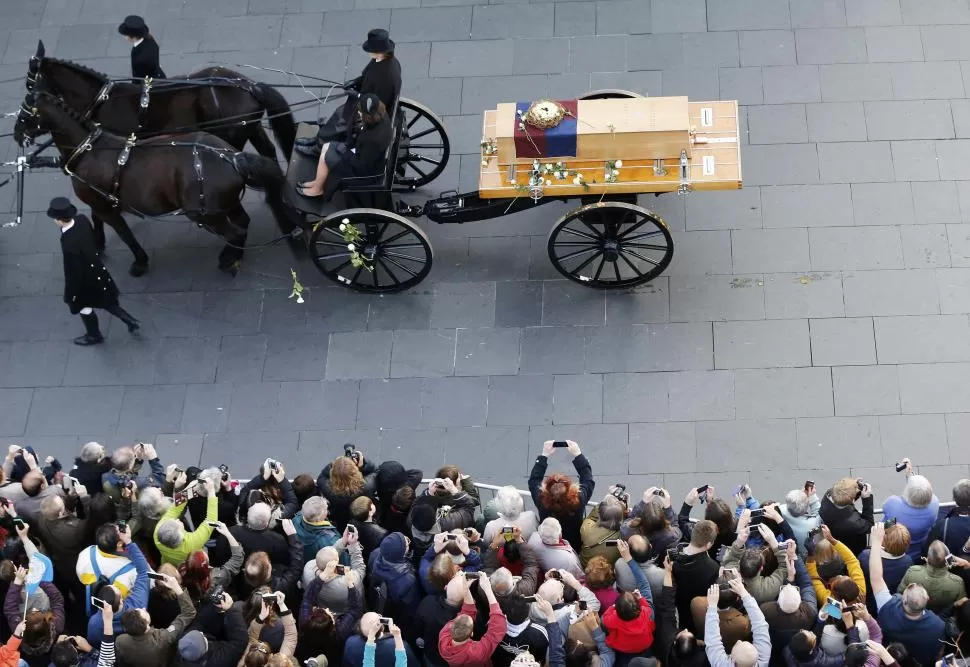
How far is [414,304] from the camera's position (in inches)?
450

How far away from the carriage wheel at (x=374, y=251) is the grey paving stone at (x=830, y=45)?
4497mm

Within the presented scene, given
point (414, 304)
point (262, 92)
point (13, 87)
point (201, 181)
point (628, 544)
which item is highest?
point (13, 87)

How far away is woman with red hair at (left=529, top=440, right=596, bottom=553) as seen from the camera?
8.23 m

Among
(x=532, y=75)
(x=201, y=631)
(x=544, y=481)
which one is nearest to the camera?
(x=201, y=631)

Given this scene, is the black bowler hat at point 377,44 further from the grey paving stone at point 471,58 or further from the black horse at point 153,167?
the grey paving stone at point 471,58

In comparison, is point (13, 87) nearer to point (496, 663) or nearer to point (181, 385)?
point (181, 385)

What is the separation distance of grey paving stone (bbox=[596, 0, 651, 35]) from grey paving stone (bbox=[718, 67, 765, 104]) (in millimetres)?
1046

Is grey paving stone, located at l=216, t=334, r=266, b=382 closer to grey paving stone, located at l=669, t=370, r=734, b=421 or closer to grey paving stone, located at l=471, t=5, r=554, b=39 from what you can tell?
grey paving stone, located at l=669, t=370, r=734, b=421

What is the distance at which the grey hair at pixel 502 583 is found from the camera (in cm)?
742

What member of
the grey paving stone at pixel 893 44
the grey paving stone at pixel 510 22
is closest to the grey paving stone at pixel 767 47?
the grey paving stone at pixel 893 44

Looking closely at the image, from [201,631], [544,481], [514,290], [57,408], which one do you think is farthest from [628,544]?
[57,408]

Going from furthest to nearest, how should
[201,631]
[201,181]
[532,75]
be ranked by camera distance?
[532,75] < [201,181] < [201,631]

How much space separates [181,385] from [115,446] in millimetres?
779

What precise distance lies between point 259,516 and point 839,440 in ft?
15.6
